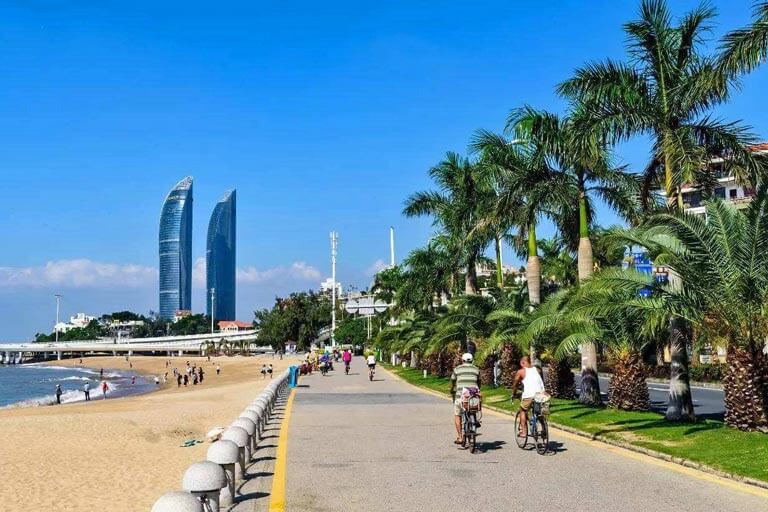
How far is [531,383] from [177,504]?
766 cm

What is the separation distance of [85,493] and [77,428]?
13467 millimetres

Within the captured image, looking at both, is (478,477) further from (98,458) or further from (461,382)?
(98,458)

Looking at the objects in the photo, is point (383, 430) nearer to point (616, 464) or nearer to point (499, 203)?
point (616, 464)

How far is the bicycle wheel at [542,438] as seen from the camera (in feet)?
38.8

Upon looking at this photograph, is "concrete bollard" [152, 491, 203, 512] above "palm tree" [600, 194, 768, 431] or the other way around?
the other way around

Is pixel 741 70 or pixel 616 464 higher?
pixel 741 70

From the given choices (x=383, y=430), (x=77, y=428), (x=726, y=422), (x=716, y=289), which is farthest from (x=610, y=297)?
(x=77, y=428)

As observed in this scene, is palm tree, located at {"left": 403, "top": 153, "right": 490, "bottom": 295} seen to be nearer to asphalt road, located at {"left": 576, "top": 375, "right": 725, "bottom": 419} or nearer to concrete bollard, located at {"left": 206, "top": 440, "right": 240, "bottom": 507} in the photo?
asphalt road, located at {"left": 576, "top": 375, "right": 725, "bottom": 419}

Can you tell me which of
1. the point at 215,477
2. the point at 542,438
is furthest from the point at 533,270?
the point at 215,477

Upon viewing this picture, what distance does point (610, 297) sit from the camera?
14719 mm

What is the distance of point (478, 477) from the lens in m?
9.94

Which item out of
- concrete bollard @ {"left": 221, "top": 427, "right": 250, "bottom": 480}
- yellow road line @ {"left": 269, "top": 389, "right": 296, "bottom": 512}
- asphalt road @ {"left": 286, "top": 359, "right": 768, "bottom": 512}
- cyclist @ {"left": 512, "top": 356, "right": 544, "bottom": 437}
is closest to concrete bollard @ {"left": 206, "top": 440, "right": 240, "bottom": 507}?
yellow road line @ {"left": 269, "top": 389, "right": 296, "bottom": 512}

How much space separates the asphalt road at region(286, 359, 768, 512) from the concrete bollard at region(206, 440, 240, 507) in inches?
29.6

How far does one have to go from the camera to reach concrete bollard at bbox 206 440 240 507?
8.67 meters
